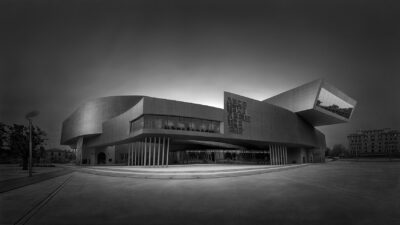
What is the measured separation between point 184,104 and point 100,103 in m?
36.7

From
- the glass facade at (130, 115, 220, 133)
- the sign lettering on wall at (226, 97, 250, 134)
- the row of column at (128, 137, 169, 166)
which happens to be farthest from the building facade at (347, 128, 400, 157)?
the row of column at (128, 137, 169, 166)

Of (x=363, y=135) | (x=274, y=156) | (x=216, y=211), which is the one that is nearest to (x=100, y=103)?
(x=274, y=156)

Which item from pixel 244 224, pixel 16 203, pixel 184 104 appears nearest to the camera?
pixel 244 224

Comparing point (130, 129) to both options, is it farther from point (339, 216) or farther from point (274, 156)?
point (339, 216)

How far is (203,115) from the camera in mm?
35594

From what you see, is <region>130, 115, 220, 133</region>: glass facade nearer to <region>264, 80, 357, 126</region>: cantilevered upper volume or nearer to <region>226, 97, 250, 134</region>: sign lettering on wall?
<region>226, 97, 250, 134</region>: sign lettering on wall

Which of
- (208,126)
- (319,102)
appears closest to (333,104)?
(319,102)

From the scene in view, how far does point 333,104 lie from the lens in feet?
167

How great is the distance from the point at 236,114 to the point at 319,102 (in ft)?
66.9

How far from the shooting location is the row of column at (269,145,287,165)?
163 feet

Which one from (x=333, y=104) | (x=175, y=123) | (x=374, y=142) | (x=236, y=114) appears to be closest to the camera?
(x=175, y=123)

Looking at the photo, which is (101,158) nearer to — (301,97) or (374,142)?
(301,97)

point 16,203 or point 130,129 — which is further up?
point 130,129

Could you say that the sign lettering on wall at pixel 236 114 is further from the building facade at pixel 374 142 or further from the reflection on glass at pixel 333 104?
the building facade at pixel 374 142
